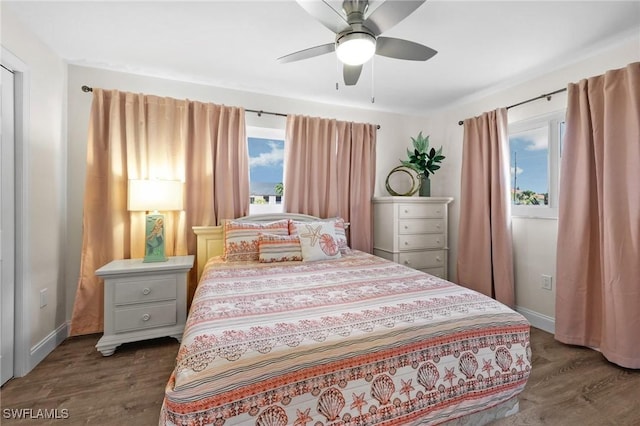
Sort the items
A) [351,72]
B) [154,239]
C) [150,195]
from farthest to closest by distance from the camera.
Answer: [154,239], [150,195], [351,72]

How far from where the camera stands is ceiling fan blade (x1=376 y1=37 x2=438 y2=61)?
5.57 ft

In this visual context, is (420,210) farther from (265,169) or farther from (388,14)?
(388,14)

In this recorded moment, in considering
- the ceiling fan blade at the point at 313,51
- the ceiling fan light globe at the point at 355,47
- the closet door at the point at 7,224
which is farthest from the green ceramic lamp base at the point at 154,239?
the ceiling fan light globe at the point at 355,47

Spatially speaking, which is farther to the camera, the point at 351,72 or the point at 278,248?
the point at 278,248

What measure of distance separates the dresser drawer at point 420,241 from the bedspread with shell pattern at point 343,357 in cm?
160

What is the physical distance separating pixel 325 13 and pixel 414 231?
2.52 metres

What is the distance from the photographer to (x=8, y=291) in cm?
186

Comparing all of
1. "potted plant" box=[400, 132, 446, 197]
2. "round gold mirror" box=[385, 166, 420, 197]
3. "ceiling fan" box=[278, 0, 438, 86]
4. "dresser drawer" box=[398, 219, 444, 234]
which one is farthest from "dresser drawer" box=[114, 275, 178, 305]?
"potted plant" box=[400, 132, 446, 197]

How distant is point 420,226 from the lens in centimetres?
341

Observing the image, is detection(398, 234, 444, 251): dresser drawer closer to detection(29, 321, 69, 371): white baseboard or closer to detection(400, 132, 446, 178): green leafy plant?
detection(400, 132, 446, 178): green leafy plant

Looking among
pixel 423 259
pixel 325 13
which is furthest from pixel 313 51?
pixel 423 259

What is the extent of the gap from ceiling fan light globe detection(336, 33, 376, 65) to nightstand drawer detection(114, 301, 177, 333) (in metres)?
2.25

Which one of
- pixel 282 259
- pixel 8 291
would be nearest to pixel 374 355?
pixel 282 259

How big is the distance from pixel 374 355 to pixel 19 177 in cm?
251
